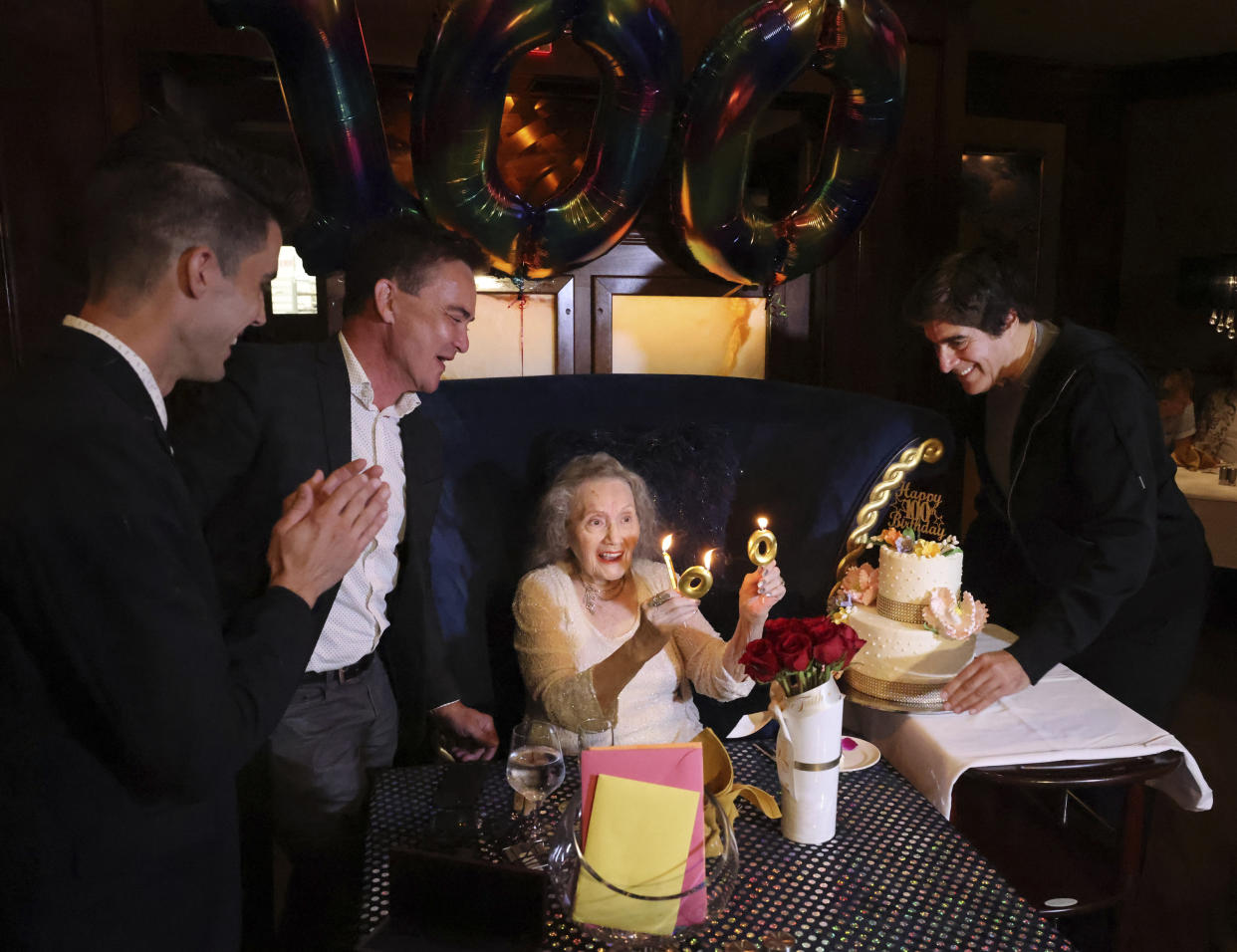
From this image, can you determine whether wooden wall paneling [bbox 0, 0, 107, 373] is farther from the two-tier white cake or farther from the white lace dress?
the two-tier white cake

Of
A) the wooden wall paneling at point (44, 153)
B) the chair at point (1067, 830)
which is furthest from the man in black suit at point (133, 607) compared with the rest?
the wooden wall paneling at point (44, 153)

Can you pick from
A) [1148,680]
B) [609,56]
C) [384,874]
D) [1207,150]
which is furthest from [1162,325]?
[384,874]

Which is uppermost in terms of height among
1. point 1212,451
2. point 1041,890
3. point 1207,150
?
point 1207,150

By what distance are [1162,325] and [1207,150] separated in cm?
110

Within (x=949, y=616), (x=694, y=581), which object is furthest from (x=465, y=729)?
(x=949, y=616)

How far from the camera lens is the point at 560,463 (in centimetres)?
228

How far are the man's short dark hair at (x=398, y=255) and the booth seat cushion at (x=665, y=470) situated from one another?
47 centimetres

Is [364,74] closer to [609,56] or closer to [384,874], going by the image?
[609,56]

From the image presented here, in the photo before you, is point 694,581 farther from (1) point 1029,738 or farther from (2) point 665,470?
(1) point 1029,738

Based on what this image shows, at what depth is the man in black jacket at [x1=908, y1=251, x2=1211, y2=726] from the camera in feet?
6.75

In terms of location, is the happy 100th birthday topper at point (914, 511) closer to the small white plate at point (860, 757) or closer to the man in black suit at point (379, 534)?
the small white plate at point (860, 757)

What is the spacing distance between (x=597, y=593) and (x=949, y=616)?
0.77 metres

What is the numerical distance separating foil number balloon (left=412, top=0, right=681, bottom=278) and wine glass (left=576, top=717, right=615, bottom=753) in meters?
1.45

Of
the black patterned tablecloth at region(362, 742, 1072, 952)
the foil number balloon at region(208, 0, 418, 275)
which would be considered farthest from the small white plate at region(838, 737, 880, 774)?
the foil number balloon at region(208, 0, 418, 275)
